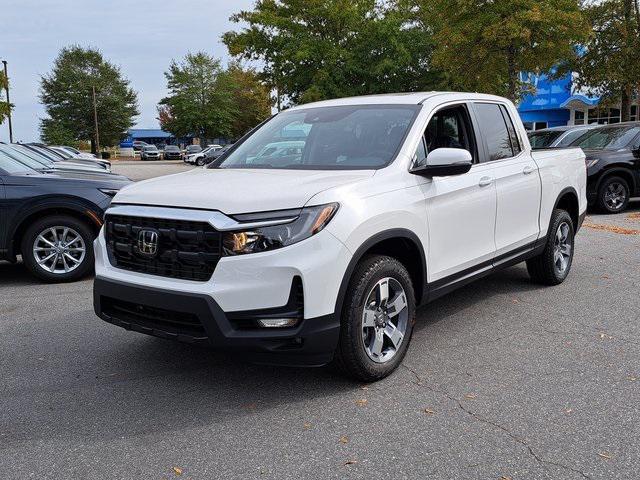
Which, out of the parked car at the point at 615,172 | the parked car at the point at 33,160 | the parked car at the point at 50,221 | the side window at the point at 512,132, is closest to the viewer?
the side window at the point at 512,132

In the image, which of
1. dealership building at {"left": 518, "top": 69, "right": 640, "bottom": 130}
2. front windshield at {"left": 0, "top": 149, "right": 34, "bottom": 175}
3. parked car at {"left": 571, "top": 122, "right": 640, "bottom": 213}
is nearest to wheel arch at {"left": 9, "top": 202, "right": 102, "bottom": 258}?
front windshield at {"left": 0, "top": 149, "right": 34, "bottom": 175}

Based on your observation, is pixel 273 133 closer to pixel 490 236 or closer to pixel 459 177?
pixel 459 177

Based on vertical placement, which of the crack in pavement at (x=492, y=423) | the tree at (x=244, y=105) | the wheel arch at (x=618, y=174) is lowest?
the crack in pavement at (x=492, y=423)

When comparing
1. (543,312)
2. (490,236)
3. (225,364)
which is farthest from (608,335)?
(225,364)

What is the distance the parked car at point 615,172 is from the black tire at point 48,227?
9204 mm

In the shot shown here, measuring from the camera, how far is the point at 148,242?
3.70 m

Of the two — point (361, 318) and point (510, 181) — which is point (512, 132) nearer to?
point (510, 181)

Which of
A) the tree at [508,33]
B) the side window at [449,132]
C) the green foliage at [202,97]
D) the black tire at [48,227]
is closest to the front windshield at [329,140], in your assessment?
the side window at [449,132]

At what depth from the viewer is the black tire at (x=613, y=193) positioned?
468 inches

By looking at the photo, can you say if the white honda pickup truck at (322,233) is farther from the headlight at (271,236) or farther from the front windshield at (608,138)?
the front windshield at (608,138)

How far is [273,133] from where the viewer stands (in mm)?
5156

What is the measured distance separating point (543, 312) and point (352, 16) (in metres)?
27.0

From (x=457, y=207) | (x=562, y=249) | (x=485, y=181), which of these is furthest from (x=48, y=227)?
(x=562, y=249)

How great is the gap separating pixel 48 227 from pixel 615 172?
10111mm
